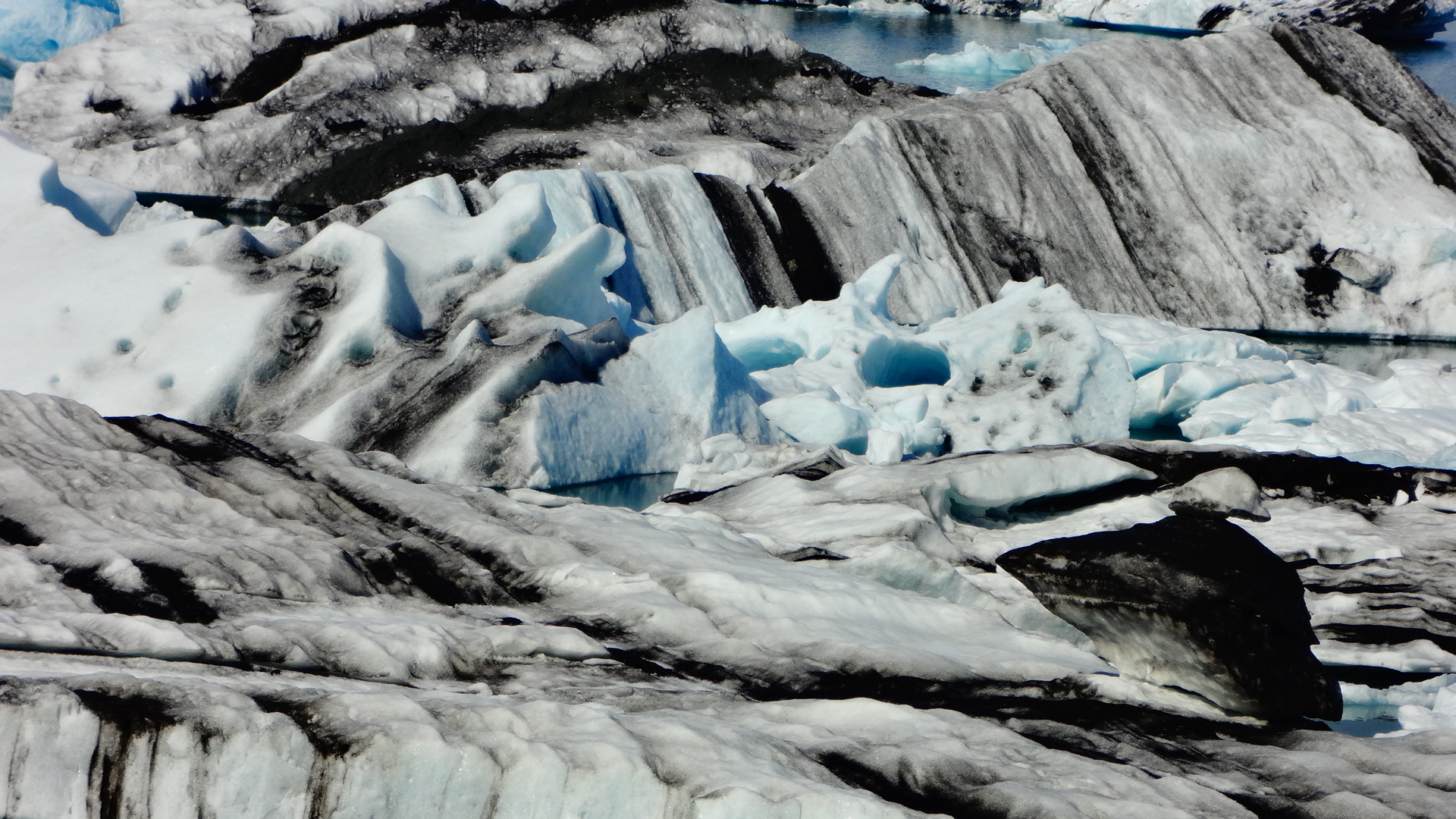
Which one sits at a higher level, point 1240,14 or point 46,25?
point 46,25

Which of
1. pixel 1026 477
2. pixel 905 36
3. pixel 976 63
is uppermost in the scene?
pixel 1026 477

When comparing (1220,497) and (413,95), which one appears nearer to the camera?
(1220,497)

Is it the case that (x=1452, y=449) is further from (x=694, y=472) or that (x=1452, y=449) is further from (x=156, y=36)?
(x=156, y=36)

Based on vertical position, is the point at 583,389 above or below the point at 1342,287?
above

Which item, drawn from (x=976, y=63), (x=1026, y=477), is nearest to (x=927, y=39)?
(x=976, y=63)

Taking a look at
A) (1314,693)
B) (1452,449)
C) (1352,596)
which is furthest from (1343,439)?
(1314,693)

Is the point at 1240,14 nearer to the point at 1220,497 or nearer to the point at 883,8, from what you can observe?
the point at 883,8

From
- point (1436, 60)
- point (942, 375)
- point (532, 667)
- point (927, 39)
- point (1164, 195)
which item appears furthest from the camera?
point (927, 39)

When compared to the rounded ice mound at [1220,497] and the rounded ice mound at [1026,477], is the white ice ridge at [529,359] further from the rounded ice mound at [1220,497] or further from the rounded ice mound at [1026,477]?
the rounded ice mound at [1220,497]
